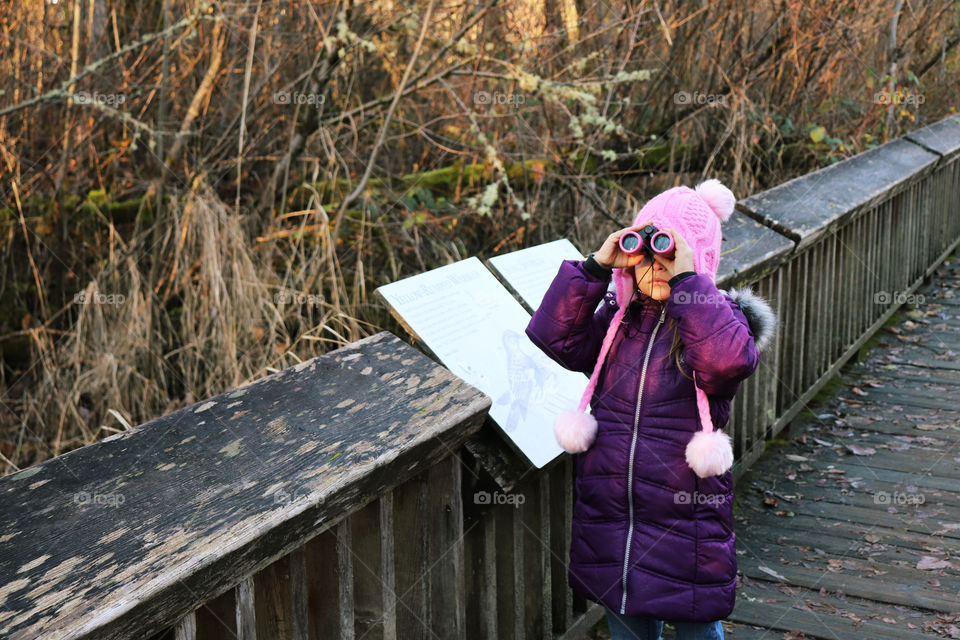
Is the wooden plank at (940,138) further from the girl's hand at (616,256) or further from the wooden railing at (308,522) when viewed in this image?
the girl's hand at (616,256)

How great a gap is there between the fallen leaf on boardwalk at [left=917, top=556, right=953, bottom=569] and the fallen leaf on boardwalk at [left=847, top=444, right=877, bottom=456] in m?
1.07

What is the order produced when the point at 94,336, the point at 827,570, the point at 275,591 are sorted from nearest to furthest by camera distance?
the point at 275,591
the point at 827,570
the point at 94,336

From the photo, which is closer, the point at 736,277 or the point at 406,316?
the point at 406,316

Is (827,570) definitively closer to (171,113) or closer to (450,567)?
(450,567)

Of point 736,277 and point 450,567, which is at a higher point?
point 736,277

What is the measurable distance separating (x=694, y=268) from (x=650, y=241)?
152mm

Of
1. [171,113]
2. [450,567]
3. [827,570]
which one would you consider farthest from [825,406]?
[171,113]

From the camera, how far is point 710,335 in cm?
232

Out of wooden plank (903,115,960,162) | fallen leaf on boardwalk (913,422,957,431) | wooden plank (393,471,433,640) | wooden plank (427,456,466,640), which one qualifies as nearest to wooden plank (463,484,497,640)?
wooden plank (427,456,466,640)

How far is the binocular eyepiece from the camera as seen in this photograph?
234 centimetres

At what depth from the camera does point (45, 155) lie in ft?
22.3

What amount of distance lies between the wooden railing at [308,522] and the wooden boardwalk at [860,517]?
2.68 ft

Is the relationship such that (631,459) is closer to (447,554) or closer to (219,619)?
(447,554)

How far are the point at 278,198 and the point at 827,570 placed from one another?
5061 millimetres
